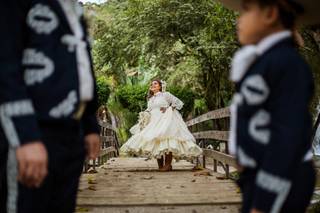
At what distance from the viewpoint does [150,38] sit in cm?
1614

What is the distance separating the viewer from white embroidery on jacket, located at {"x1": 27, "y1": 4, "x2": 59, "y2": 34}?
85.2 inches

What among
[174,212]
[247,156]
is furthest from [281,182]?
[174,212]

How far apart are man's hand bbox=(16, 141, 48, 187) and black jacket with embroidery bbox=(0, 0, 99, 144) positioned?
0.11 ft

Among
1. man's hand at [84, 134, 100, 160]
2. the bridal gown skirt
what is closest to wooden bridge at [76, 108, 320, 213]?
the bridal gown skirt

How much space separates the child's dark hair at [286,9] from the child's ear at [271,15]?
0.04ft

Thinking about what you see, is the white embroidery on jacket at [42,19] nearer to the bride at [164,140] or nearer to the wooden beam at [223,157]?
the wooden beam at [223,157]

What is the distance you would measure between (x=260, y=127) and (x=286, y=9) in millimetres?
414

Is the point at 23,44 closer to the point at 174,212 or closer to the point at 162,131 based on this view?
the point at 174,212

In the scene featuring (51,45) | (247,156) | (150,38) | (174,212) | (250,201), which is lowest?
(174,212)

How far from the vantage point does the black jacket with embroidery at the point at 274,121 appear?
6.23 ft

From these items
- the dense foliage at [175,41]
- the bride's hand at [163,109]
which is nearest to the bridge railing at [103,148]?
the bride's hand at [163,109]

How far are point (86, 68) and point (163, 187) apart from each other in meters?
5.06

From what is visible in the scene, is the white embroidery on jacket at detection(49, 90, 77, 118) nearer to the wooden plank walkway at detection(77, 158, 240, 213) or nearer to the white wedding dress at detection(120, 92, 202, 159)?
the wooden plank walkway at detection(77, 158, 240, 213)

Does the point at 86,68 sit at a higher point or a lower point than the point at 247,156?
higher
